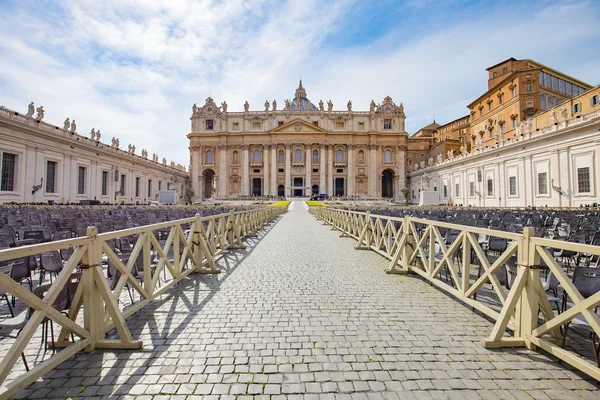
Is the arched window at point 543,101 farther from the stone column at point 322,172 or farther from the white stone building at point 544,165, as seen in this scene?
the stone column at point 322,172

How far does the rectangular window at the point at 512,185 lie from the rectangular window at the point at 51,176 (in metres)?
49.1

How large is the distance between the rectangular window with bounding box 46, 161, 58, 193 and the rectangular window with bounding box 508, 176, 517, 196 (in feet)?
161

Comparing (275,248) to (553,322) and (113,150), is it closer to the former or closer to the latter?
(553,322)

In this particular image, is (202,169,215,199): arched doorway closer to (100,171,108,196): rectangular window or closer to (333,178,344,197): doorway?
(333,178,344,197): doorway

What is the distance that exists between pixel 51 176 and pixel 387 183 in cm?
6663

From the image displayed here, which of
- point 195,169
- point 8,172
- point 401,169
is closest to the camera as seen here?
point 8,172

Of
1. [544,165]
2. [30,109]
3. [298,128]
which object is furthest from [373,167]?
[30,109]

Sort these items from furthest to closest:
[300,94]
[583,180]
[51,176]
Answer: [300,94]
[51,176]
[583,180]

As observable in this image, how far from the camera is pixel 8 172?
2564 cm

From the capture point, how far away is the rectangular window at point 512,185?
31.8m

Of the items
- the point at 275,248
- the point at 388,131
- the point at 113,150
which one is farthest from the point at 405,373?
the point at 388,131

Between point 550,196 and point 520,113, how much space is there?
16808 mm

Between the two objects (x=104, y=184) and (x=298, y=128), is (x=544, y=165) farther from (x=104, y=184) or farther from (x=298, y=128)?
(x=104, y=184)

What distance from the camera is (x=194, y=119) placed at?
71688mm
